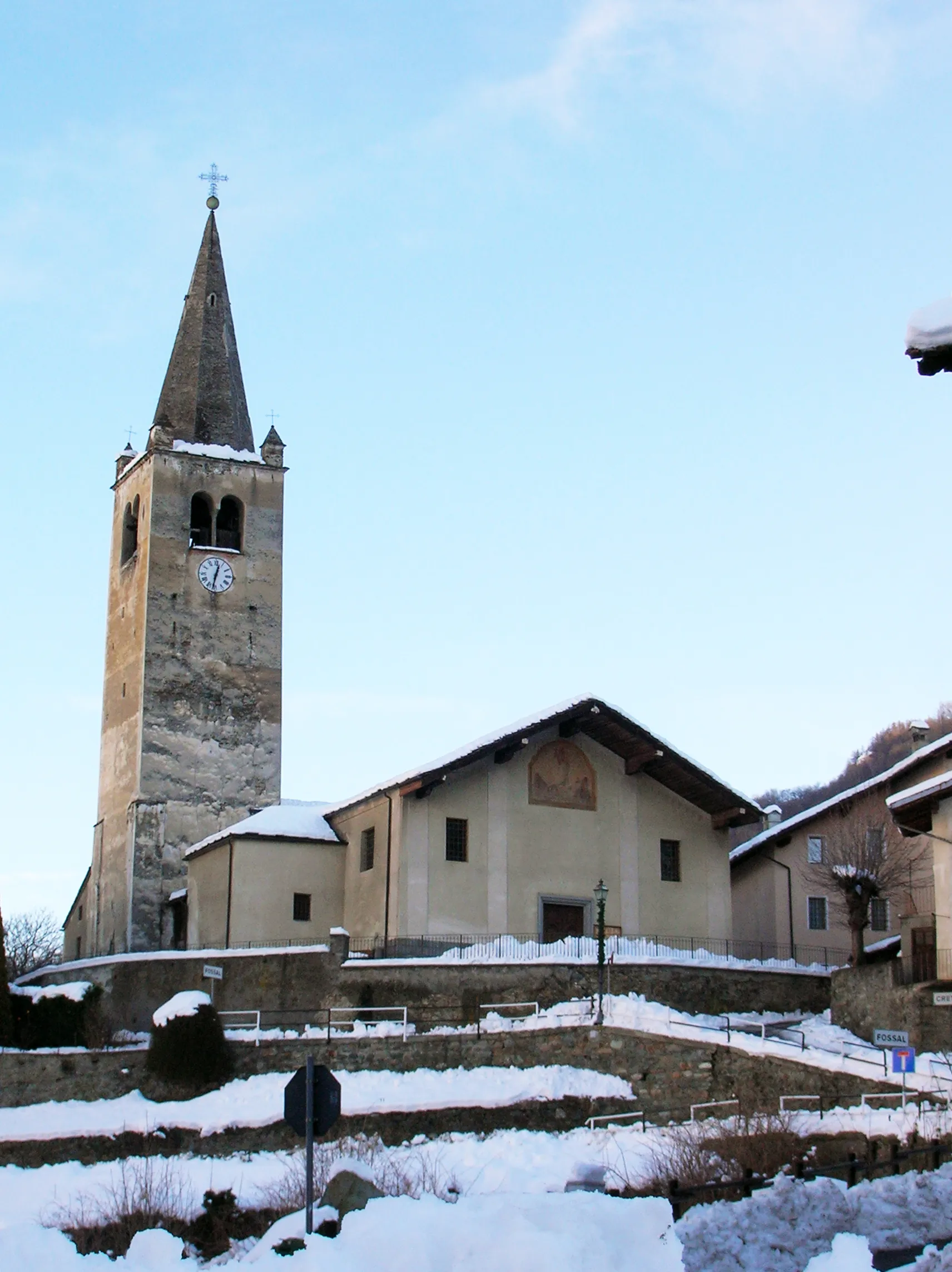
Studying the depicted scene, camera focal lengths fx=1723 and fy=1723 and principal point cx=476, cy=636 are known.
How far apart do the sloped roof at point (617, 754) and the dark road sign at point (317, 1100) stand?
935 inches

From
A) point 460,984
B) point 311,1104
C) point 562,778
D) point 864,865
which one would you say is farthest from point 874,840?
point 311,1104

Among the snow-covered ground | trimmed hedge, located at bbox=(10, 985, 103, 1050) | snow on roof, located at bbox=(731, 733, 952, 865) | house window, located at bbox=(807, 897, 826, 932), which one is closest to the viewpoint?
the snow-covered ground

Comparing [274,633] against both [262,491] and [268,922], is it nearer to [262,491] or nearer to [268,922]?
[262,491]

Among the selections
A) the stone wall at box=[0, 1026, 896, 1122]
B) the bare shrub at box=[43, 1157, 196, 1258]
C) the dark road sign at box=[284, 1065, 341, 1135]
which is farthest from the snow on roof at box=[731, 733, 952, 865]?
the dark road sign at box=[284, 1065, 341, 1135]

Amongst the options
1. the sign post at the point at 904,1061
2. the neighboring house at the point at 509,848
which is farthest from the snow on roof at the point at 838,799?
the sign post at the point at 904,1061

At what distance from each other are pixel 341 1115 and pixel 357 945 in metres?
12.9

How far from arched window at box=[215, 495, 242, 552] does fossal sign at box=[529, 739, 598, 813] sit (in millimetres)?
18469

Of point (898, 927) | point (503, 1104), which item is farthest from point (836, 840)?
point (503, 1104)

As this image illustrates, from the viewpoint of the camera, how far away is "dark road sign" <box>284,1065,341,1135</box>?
1825 centimetres

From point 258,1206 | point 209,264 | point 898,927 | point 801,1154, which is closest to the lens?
point 801,1154

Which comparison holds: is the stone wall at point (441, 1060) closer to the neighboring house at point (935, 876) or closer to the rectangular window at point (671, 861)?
the neighboring house at point (935, 876)

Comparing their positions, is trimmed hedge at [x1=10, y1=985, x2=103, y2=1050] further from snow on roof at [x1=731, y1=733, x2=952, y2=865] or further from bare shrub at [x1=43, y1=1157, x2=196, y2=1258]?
snow on roof at [x1=731, y1=733, x2=952, y2=865]

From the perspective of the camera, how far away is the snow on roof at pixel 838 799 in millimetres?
43844

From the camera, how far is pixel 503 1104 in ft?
105
